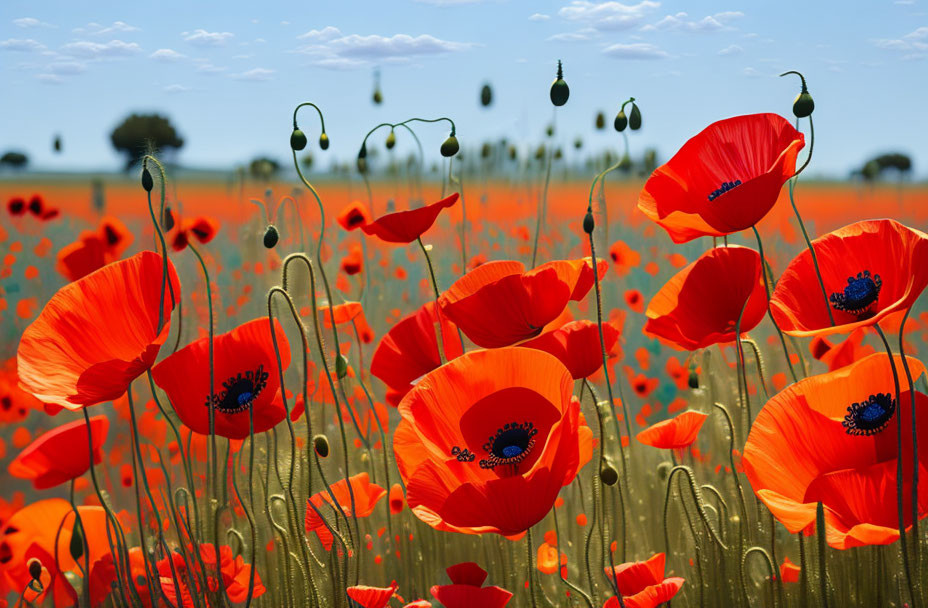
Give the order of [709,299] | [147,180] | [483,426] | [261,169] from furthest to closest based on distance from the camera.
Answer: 1. [261,169]
2. [709,299]
3. [147,180]
4. [483,426]

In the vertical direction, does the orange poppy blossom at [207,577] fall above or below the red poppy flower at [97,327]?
below

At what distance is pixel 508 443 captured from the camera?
915mm

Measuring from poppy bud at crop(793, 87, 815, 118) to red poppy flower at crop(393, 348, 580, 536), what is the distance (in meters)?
0.45

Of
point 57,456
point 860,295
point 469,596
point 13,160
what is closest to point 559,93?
point 860,295

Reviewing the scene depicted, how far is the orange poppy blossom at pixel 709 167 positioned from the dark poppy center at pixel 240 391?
1.61ft

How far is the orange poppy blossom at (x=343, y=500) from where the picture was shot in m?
1.14

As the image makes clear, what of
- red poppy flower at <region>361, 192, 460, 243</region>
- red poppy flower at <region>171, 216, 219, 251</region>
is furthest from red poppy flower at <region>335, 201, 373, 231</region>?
red poppy flower at <region>361, 192, 460, 243</region>

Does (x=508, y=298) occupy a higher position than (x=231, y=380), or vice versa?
(x=508, y=298)

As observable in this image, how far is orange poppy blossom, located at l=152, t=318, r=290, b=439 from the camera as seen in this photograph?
1.04 meters

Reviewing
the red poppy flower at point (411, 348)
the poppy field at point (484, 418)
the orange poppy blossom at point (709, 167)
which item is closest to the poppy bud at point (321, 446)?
the poppy field at point (484, 418)

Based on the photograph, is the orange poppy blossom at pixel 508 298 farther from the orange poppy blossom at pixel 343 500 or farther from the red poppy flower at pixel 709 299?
the orange poppy blossom at pixel 343 500

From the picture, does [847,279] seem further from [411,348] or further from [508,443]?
[411,348]

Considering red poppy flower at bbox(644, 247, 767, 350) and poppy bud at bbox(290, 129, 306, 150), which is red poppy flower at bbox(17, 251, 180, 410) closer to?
poppy bud at bbox(290, 129, 306, 150)

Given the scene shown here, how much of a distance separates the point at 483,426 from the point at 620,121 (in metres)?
0.51
